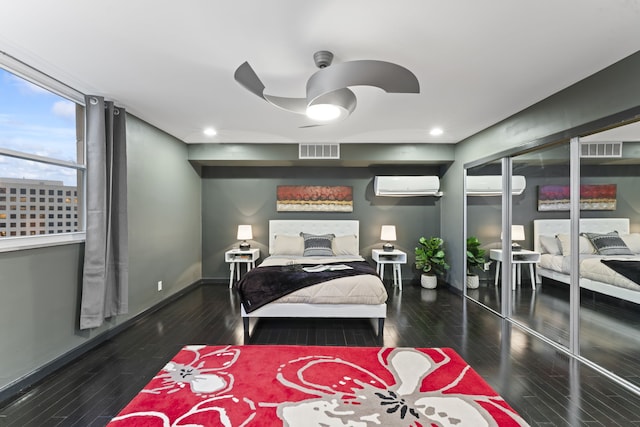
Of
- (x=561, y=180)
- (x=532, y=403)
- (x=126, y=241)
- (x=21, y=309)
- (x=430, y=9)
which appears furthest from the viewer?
(x=126, y=241)

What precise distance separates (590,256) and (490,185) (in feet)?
5.48

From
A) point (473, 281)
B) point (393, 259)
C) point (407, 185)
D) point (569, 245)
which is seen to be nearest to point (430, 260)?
point (393, 259)

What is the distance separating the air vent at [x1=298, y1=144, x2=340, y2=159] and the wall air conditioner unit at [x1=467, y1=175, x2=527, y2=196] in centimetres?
221

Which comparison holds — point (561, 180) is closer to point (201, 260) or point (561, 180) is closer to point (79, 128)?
point (79, 128)

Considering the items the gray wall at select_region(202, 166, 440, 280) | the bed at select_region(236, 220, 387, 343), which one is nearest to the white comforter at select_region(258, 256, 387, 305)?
the bed at select_region(236, 220, 387, 343)

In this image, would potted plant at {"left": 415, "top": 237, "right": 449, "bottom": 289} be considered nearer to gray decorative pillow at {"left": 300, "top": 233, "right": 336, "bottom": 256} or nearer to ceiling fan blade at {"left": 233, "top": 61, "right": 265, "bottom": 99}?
gray decorative pillow at {"left": 300, "top": 233, "right": 336, "bottom": 256}

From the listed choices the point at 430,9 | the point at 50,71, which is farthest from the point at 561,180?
the point at 50,71

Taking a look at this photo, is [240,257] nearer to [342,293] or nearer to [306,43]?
[342,293]

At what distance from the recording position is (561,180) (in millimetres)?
2828

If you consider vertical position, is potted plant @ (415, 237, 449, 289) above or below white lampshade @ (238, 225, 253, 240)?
below

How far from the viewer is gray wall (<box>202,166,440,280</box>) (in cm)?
563

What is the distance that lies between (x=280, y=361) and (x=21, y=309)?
2.12m

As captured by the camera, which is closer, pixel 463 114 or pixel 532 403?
pixel 532 403

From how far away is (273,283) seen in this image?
10.9 ft
